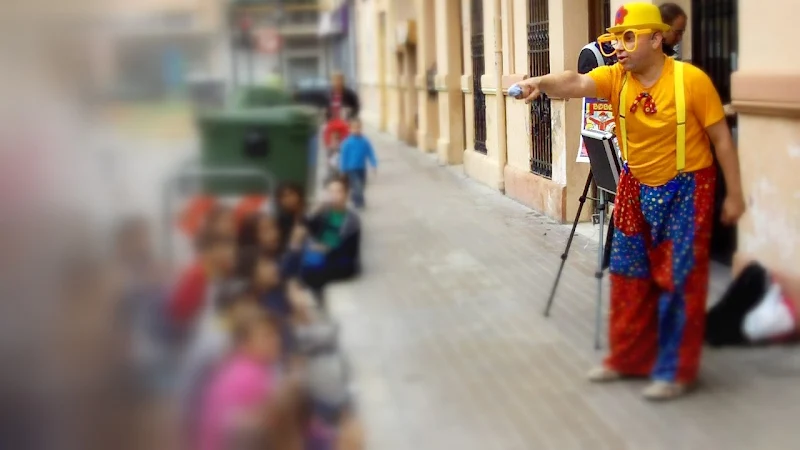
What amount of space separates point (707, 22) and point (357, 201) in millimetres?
4790

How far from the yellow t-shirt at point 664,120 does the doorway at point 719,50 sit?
65.4 inches

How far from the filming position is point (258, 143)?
1.16 meters

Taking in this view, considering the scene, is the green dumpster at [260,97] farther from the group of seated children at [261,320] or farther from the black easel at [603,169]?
the black easel at [603,169]

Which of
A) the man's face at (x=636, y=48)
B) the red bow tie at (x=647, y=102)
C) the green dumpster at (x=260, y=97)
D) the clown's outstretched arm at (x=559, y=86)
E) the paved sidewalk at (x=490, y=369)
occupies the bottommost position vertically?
the paved sidewalk at (x=490, y=369)

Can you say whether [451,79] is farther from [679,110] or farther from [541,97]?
[541,97]

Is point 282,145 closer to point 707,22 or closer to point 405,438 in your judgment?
point 405,438

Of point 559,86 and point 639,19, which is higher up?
point 639,19

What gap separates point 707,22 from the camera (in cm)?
594

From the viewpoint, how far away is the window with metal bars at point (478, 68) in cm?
991

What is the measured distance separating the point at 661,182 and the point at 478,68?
274 inches

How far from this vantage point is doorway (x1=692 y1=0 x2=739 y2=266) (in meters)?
5.40

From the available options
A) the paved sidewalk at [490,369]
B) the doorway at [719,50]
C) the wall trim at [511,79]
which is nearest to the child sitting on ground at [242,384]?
the paved sidewalk at [490,369]

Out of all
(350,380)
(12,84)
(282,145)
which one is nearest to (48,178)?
(12,84)

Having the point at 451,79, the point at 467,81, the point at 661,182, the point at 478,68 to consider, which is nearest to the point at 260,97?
the point at 661,182
